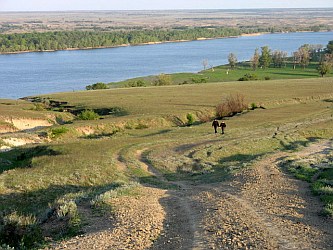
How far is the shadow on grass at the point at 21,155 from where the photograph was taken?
2694 centimetres

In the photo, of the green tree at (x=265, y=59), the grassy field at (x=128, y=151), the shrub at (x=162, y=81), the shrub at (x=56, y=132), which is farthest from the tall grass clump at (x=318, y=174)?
the green tree at (x=265, y=59)

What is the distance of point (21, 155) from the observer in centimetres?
2914

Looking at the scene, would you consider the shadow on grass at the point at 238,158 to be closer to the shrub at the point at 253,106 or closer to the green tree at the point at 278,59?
the shrub at the point at 253,106

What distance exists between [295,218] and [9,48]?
18205 cm

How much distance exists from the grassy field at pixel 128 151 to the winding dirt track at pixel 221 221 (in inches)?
55.7

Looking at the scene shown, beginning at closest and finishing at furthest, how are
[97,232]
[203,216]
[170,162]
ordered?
[97,232]
[203,216]
[170,162]

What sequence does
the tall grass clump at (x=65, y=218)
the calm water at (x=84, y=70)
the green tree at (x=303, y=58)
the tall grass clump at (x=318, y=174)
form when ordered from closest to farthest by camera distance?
the tall grass clump at (x=65, y=218) < the tall grass clump at (x=318, y=174) < the calm water at (x=84, y=70) < the green tree at (x=303, y=58)

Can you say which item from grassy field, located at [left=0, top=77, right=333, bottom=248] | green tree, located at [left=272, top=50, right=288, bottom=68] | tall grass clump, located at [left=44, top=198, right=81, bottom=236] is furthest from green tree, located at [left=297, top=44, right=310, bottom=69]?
tall grass clump, located at [left=44, top=198, right=81, bottom=236]

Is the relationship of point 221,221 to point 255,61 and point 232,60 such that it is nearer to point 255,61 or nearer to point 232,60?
point 232,60

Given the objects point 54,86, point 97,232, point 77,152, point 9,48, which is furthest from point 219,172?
point 9,48

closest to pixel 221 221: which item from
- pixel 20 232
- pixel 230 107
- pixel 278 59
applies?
pixel 20 232

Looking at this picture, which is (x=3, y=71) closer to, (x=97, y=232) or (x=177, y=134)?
(x=177, y=134)

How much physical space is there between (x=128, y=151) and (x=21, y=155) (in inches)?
264

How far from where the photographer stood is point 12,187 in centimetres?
1994
